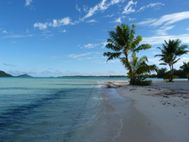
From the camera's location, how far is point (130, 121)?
310 inches

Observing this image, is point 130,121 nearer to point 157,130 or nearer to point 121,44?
point 157,130

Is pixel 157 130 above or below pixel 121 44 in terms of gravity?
below

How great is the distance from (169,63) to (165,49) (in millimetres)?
2588

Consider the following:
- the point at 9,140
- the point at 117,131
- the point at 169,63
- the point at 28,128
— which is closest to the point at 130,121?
the point at 117,131

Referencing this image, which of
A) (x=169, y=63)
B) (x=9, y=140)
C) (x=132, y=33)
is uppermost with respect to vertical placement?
(x=132, y=33)

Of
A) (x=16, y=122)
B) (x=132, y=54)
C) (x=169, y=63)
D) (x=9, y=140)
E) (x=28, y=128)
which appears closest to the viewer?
(x=9, y=140)

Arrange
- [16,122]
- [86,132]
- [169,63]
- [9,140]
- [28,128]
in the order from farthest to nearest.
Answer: [169,63]
[16,122]
[28,128]
[86,132]
[9,140]

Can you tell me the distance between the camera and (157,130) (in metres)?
6.33

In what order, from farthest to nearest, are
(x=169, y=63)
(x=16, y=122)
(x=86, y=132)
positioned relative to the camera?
(x=169, y=63), (x=16, y=122), (x=86, y=132)

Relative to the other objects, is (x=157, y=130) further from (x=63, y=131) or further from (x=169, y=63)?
(x=169, y=63)

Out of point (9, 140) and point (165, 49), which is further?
point (165, 49)

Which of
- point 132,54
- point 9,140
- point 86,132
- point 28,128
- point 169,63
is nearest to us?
point 9,140

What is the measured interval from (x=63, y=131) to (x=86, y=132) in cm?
69

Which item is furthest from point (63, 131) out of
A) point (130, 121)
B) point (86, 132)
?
point (130, 121)
